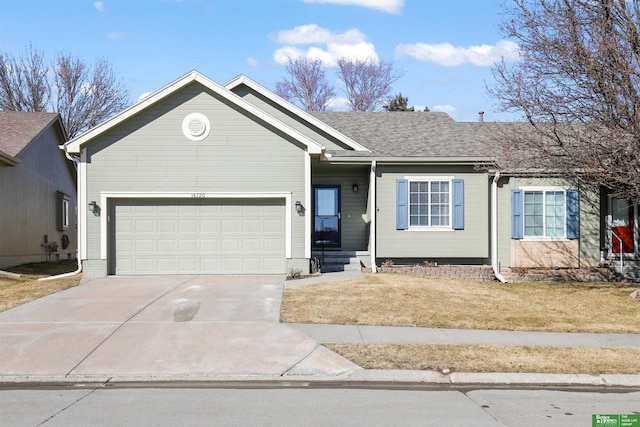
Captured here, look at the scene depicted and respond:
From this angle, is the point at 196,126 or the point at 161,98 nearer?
the point at 161,98

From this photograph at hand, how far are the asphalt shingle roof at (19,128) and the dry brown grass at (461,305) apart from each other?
13.8 metres

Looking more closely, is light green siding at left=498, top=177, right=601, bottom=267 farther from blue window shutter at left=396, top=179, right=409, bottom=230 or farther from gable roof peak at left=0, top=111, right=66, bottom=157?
gable roof peak at left=0, top=111, right=66, bottom=157

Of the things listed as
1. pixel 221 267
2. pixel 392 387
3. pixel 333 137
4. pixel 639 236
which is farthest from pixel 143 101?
pixel 639 236

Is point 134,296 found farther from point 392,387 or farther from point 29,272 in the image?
point 29,272

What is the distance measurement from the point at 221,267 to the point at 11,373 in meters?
8.51

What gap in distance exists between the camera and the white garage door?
16422 millimetres

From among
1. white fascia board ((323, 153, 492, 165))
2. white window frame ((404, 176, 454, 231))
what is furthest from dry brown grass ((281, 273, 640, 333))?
white fascia board ((323, 153, 492, 165))

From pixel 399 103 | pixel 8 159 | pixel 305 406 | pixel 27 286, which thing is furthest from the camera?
pixel 399 103

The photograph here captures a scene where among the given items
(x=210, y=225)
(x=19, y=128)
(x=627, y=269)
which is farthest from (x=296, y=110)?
(x=19, y=128)

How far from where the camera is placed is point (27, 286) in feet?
49.9

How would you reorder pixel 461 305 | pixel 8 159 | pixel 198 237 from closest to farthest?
pixel 461 305
pixel 198 237
pixel 8 159

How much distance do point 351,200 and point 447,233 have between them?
3133 millimetres

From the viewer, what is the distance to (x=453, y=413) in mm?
6477

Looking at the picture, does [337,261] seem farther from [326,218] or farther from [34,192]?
[34,192]
